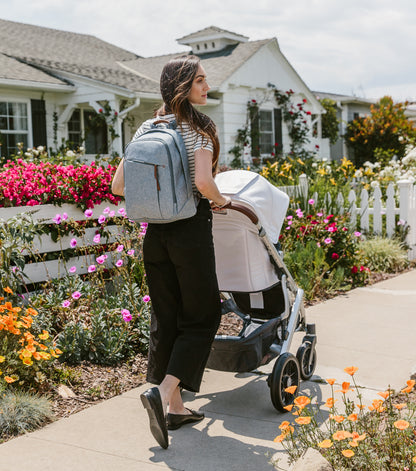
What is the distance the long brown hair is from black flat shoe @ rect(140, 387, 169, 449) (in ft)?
4.01

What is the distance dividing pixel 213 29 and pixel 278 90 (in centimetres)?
269

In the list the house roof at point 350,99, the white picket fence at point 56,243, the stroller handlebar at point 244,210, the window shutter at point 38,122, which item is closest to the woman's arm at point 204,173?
the stroller handlebar at point 244,210

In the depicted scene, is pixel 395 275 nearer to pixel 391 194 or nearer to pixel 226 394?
pixel 391 194

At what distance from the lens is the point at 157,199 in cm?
308

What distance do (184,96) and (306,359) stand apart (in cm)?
195

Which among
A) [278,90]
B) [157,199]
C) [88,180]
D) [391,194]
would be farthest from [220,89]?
[157,199]

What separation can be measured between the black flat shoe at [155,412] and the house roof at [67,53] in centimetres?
1208

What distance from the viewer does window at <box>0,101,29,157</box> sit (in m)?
13.9

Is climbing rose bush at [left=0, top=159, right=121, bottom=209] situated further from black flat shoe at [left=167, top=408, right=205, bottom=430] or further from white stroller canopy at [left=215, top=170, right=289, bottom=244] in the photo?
black flat shoe at [left=167, top=408, right=205, bottom=430]

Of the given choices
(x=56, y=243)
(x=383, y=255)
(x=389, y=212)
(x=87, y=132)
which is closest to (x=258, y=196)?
(x=56, y=243)

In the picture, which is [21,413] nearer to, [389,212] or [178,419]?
[178,419]

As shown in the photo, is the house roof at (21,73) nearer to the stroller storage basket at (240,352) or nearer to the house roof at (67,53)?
the house roof at (67,53)

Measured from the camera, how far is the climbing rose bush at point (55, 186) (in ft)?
16.7

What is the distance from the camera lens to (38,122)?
14469 millimetres
